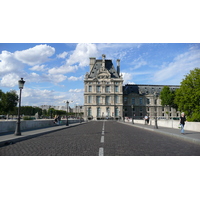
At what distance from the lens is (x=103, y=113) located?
8850 cm

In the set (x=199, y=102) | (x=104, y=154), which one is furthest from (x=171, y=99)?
(x=104, y=154)

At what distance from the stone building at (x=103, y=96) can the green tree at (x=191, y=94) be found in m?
44.4

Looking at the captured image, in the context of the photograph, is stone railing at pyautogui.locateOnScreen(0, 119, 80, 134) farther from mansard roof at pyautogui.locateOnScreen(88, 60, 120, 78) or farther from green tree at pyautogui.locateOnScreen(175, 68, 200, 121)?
mansard roof at pyautogui.locateOnScreen(88, 60, 120, 78)

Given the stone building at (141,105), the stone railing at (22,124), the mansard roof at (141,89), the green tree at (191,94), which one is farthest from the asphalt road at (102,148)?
the mansard roof at (141,89)

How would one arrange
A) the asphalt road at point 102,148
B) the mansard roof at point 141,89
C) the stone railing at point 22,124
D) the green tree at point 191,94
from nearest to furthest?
the asphalt road at point 102,148 → the stone railing at point 22,124 → the green tree at point 191,94 → the mansard roof at point 141,89

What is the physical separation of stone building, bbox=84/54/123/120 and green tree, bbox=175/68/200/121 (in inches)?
1749

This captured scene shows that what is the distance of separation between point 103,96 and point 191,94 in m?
48.9

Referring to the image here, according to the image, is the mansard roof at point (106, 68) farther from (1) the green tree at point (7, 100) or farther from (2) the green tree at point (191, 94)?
(2) the green tree at point (191, 94)

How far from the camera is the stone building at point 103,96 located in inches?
3477

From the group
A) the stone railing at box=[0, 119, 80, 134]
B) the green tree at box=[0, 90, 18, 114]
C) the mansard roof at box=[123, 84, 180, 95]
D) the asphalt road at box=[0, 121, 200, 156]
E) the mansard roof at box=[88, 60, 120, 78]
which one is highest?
the mansard roof at box=[88, 60, 120, 78]

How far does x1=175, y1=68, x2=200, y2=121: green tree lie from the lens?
42.6m

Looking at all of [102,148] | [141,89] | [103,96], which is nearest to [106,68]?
[103,96]

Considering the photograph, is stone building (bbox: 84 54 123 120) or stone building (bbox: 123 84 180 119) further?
stone building (bbox: 123 84 180 119)

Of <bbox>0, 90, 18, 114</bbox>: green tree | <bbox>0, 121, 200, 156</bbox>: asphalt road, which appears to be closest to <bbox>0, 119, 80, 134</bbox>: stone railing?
<bbox>0, 121, 200, 156</bbox>: asphalt road
